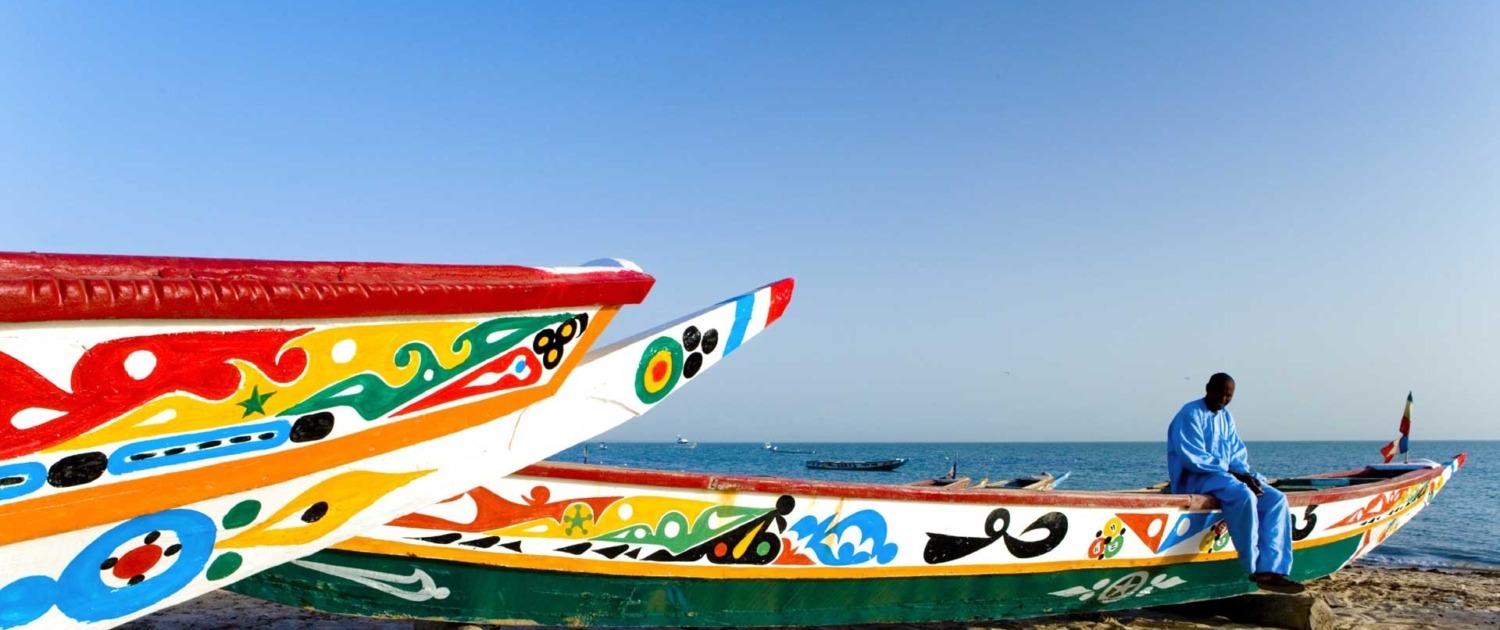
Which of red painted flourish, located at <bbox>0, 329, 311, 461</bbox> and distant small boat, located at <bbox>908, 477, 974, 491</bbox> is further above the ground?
red painted flourish, located at <bbox>0, 329, 311, 461</bbox>

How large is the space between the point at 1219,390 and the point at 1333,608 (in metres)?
3.34

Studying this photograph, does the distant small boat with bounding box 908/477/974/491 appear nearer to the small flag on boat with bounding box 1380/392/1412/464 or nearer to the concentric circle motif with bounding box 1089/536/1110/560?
the concentric circle motif with bounding box 1089/536/1110/560

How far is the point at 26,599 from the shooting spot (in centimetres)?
206

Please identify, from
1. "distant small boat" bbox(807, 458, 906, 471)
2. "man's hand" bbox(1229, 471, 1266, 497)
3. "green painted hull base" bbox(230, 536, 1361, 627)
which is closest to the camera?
"green painted hull base" bbox(230, 536, 1361, 627)

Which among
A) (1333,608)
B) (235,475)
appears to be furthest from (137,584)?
(1333,608)

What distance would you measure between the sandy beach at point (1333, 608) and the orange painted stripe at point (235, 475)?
4.03m

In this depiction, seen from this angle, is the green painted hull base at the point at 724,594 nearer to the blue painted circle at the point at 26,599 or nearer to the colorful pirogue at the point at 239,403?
the colorful pirogue at the point at 239,403

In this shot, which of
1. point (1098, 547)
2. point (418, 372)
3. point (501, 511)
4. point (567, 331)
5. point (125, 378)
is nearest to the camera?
point (125, 378)

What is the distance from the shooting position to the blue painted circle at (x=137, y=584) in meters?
2.13

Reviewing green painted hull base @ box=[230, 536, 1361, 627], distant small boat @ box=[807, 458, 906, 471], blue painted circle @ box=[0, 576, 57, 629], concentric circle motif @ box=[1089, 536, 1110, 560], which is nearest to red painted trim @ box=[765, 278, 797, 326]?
green painted hull base @ box=[230, 536, 1361, 627]

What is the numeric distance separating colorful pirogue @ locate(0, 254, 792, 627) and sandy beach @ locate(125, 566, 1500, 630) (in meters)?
4.10

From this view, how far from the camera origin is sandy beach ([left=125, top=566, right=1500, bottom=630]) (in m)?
6.34

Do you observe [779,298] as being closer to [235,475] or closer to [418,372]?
[418,372]

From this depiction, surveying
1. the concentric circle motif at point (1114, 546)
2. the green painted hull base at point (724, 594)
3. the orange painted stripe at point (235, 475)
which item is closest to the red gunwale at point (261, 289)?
the orange painted stripe at point (235, 475)
